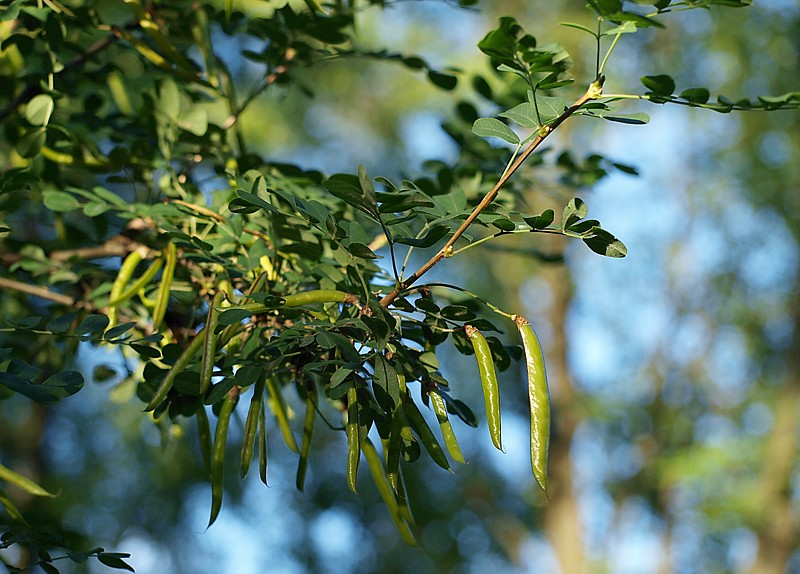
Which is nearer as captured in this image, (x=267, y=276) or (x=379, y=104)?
(x=267, y=276)

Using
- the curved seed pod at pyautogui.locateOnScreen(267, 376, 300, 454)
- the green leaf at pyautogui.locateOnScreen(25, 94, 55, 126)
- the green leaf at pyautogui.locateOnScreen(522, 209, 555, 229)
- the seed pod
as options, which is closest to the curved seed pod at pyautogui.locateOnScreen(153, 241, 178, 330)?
the curved seed pod at pyautogui.locateOnScreen(267, 376, 300, 454)

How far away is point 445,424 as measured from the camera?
90 centimetres

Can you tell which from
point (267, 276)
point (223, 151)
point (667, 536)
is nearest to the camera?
point (267, 276)

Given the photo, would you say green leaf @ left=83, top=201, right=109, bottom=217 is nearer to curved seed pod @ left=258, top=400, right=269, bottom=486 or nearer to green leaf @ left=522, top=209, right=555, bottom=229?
curved seed pod @ left=258, top=400, right=269, bottom=486

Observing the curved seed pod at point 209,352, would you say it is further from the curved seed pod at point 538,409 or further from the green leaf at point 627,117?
the green leaf at point 627,117

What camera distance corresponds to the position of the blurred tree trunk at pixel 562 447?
5.86 metres

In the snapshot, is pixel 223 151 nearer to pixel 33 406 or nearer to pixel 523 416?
pixel 33 406

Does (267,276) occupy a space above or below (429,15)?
above

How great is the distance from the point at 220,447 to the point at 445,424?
283mm

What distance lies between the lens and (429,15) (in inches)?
278

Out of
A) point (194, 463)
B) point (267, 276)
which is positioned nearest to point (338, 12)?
point (267, 276)

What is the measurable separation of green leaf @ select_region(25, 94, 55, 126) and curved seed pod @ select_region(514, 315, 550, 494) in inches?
30.1

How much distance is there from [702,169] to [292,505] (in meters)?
4.26

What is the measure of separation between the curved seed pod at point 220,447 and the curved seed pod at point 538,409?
342mm
